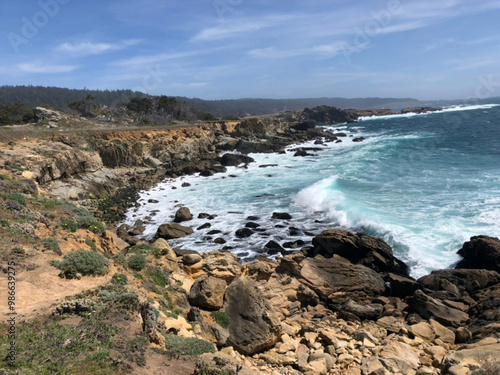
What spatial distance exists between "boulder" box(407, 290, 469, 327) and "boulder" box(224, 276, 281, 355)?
5.84m

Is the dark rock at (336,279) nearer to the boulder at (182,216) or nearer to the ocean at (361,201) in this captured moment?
the ocean at (361,201)

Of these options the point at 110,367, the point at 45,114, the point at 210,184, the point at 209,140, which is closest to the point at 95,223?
the point at 110,367

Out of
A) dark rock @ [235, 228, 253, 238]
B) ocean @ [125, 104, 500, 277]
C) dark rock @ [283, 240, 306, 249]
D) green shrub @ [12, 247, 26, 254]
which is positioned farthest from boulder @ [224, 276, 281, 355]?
dark rock @ [235, 228, 253, 238]

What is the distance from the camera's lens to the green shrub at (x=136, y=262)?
11250 mm

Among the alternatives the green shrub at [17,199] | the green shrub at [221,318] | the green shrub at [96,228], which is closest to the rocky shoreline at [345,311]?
the green shrub at [221,318]

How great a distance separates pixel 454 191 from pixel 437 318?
16.2 meters

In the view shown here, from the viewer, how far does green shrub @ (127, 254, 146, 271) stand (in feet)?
36.9

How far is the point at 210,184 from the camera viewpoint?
34.7 meters

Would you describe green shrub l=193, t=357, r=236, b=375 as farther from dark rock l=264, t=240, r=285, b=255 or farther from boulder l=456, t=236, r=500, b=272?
boulder l=456, t=236, r=500, b=272

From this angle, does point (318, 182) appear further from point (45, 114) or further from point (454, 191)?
point (45, 114)

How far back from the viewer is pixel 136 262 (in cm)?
1139

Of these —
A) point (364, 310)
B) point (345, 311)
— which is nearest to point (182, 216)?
point (345, 311)

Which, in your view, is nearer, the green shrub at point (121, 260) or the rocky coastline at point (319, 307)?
the rocky coastline at point (319, 307)

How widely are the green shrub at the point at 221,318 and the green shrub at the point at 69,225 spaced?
5.90 metres
